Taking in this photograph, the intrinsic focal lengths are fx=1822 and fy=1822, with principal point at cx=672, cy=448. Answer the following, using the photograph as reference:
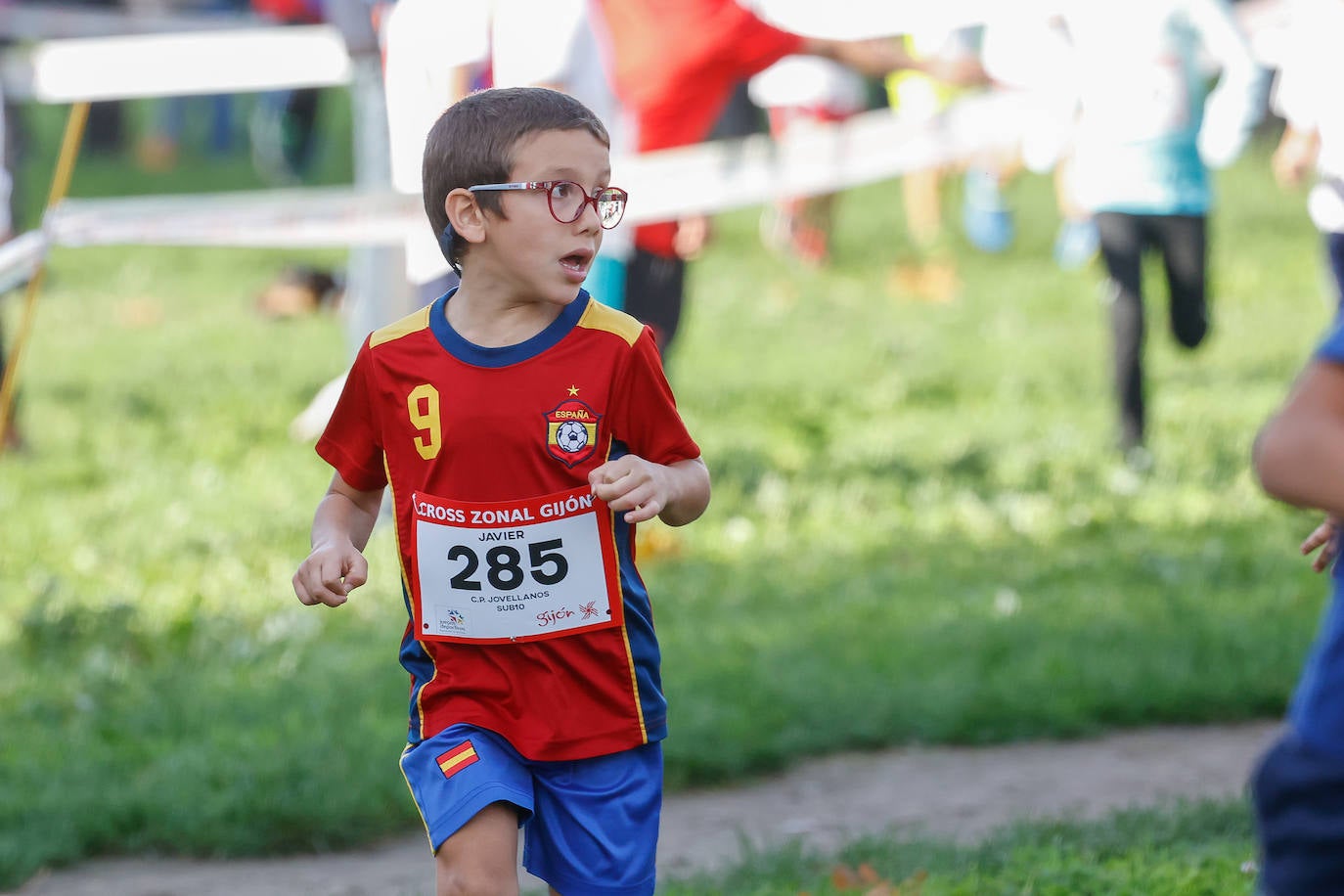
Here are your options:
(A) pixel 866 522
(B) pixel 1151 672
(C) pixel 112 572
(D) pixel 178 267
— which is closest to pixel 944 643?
(B) pixel 1151 672

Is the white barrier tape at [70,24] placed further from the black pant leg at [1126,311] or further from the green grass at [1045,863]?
the green grass at [1045,863]

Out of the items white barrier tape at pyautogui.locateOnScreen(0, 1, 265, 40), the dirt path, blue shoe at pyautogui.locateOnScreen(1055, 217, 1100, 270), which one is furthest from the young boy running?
blue shoe at pyautogui.locateOnScreen(1055, 217, 1100, 270)

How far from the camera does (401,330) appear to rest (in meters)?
2.96

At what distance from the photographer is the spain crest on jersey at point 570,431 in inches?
111

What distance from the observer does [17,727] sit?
4996mm

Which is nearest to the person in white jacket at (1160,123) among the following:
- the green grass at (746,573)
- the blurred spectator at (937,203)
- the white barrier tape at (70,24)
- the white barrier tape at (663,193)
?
the white barrier tape at (663,193)

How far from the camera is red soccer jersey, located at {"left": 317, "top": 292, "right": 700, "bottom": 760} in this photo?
9.29 ft

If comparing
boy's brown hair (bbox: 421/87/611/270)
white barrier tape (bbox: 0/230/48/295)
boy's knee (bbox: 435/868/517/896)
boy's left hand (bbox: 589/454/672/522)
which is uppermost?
boy's brown hair (bbox: 421/87/611/270)

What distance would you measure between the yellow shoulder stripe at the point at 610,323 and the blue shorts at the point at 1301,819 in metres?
1.20

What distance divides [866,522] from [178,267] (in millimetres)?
8089

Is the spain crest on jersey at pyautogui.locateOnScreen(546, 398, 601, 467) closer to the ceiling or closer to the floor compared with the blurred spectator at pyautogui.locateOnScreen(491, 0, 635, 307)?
closer to the floor

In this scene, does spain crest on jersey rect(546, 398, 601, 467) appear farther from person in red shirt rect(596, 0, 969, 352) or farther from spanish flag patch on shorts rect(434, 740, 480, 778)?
person in red shirt rect(596, 0, 969, 352)

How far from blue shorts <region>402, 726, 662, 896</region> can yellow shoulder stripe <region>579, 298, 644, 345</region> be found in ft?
2.17

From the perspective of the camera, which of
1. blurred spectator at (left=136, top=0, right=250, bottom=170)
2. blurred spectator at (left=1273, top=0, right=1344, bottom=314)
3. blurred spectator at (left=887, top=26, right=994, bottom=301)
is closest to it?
blurred spectator at (left=1273, top=0, right=1344, bottom=314)
